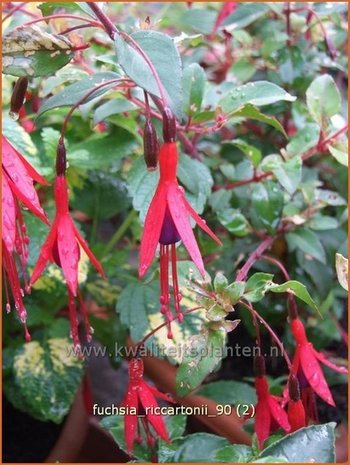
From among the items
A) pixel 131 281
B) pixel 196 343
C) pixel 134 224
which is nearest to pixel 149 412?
pixel 196 343

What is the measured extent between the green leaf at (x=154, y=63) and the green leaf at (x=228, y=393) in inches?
18.6

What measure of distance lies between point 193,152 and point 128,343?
293 millimetres

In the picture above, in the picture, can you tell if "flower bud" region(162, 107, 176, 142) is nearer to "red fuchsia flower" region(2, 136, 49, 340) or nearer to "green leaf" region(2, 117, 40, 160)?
"red fuchsia flower" region(2, 136, 49, 340)

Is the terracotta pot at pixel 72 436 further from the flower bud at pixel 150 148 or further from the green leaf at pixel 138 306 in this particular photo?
the flower bud at pixel 150 148

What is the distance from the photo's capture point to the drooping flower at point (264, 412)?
605 millimetres

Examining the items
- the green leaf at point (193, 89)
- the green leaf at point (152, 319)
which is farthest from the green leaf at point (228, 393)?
the green leaf at point (193, 89)

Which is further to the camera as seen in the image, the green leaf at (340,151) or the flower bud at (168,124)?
the green leaf at (340,151)

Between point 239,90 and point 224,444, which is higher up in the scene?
point 239,90

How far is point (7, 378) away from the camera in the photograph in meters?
0.89

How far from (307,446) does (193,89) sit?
0.38 metres

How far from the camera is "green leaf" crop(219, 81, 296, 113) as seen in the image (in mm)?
648

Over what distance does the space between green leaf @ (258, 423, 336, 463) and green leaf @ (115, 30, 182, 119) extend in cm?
25

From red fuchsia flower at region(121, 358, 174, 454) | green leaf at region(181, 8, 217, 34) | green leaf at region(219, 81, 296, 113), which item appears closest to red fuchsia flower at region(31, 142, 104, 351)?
red fuchsia flower at region(121, 358, 174, 454)

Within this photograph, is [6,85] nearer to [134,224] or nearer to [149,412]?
[134,224]
